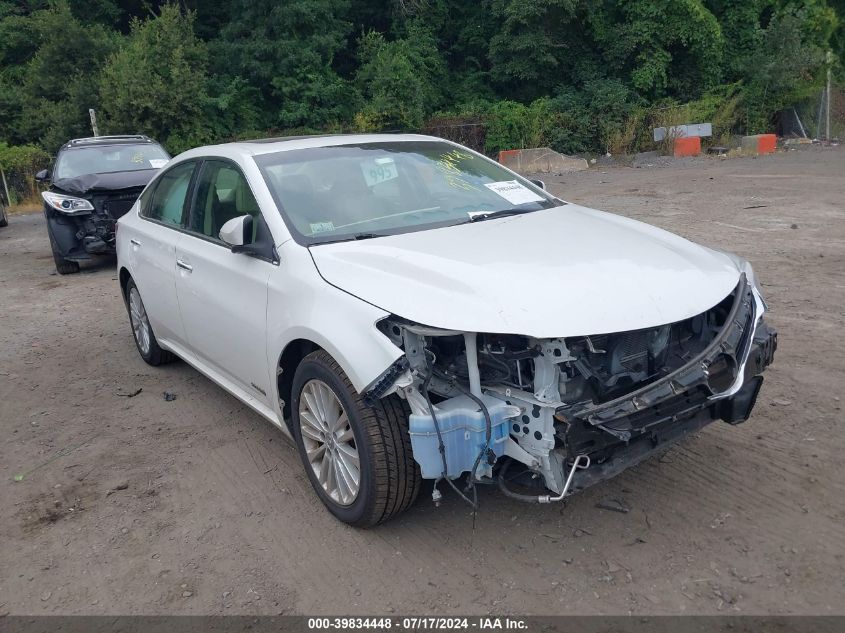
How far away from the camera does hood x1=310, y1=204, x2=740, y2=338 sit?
114 inches

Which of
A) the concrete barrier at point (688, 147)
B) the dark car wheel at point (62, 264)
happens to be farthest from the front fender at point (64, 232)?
the concrete barrier at point (688, 147)

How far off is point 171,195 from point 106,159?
21.7 feet

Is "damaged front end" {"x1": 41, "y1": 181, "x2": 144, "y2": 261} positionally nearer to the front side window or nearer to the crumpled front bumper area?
Answer: the front side window

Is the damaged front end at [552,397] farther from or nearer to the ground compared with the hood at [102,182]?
nearer to the ground

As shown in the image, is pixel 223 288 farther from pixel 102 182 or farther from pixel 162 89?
pixel 162 89

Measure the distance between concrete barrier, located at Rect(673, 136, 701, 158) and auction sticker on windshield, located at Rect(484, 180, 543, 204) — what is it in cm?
1932

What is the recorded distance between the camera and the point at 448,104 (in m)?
31.4

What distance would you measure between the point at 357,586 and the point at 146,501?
1449 mm

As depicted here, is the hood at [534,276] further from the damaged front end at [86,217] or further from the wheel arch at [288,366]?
the damaged front end at [86,217]

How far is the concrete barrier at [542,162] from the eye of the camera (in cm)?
2200

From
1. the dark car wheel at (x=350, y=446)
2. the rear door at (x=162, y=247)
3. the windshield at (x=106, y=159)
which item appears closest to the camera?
the dark car wheel at (x=350, y=446)

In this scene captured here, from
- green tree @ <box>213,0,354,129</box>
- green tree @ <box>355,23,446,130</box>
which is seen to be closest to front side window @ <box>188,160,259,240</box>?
green tree @ <box>355,23,446,130</box>

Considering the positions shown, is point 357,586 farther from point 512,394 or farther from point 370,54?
point 370,54

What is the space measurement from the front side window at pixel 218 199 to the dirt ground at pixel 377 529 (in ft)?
4.22
